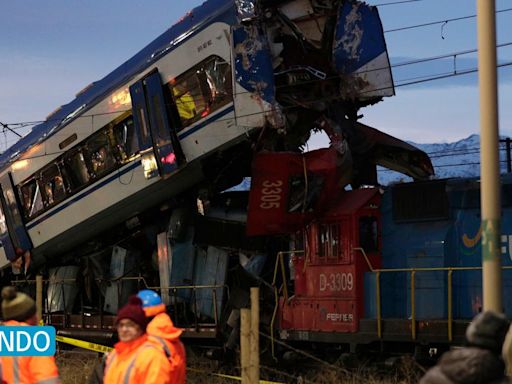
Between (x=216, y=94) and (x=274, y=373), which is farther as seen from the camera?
(x=274, y=373)

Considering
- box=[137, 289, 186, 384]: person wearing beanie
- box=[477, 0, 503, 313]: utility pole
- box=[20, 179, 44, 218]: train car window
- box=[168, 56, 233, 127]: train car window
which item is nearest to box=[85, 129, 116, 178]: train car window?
box=[20, 179, 44, 218]: train car window

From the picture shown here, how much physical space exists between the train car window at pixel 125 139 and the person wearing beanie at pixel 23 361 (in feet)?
32.7

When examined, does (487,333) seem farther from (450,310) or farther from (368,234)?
(368,234)

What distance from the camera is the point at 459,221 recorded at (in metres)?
13.5

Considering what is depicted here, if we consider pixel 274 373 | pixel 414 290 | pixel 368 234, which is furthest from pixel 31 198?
pixel 414 290

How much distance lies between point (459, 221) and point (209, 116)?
4477 mm

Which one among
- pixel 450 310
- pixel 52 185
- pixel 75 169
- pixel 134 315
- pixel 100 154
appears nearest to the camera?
pixel 134 315

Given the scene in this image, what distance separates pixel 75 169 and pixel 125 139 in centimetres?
179

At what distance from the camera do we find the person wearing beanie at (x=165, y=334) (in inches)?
229

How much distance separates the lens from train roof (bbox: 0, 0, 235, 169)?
15266mm

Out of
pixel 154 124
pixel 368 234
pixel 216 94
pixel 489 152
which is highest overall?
pixel 216 94

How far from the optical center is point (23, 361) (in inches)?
235

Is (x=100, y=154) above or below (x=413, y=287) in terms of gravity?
above

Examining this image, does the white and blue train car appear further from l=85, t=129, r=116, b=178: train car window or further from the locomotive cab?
the locomotive cab
